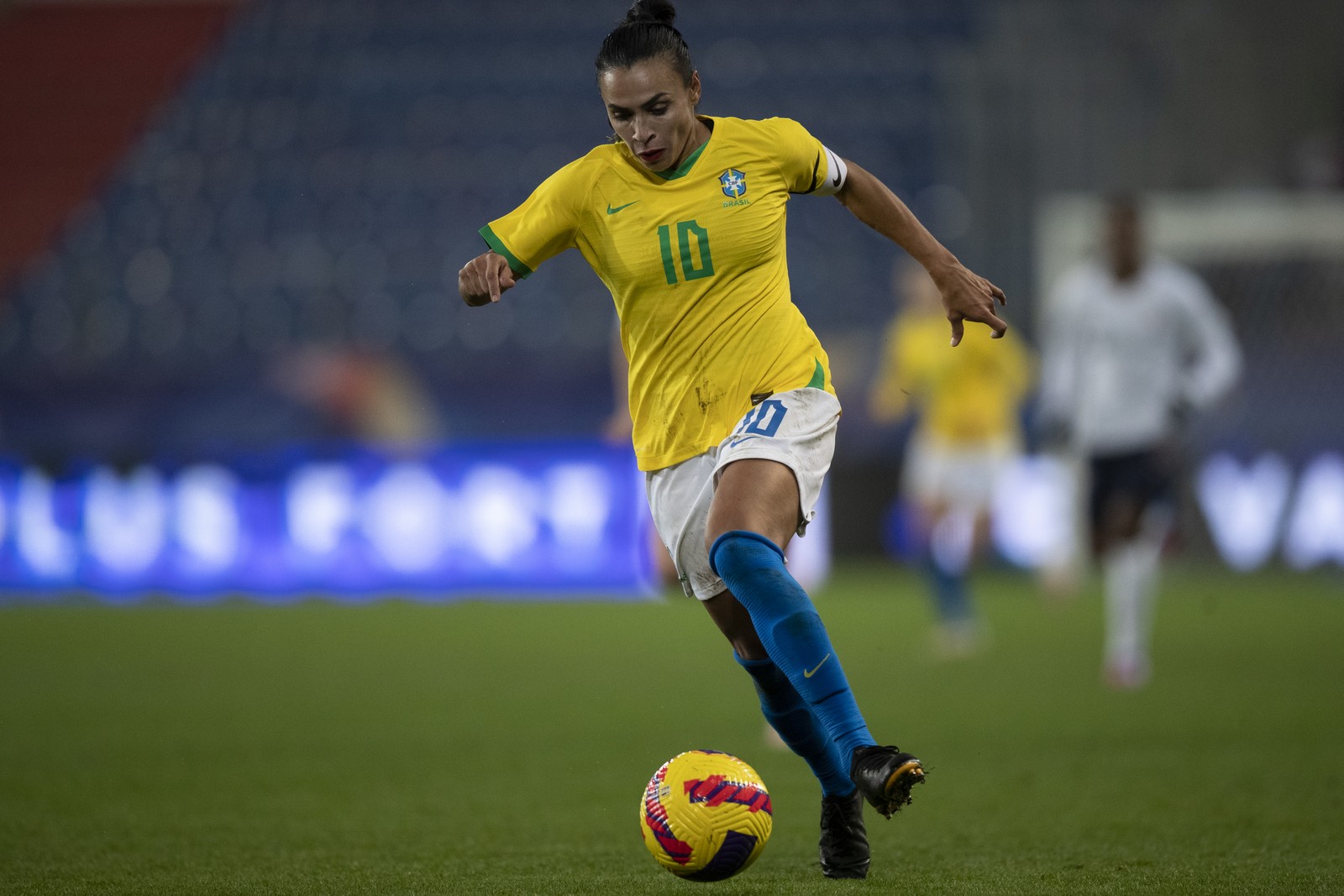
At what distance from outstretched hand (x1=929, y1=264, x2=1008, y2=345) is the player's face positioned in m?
0.70

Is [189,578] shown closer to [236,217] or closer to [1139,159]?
[236,217]

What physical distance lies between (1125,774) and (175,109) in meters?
16.9

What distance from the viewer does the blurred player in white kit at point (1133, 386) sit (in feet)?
26.3

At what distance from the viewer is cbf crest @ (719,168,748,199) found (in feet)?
12.3

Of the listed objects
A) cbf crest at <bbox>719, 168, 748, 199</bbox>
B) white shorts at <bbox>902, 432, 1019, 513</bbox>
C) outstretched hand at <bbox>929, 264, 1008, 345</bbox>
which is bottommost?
white shorts at <bbox>902, 432, 1019, 513</bbox>

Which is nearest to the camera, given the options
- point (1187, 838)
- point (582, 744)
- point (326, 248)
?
point (1187, 838)

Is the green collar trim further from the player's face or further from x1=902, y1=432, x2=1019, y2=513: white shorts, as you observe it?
x1=902, y1=432, x2=1019, y2=513: white shorts

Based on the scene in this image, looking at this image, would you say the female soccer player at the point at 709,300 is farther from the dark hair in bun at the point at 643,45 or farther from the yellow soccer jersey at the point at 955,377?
the yellow soccer jersey at the point at 955,377

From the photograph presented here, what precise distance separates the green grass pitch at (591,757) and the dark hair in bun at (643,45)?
1.82 metres

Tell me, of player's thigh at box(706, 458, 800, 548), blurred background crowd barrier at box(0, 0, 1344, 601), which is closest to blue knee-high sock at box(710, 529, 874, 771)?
player's thigh at box(706, 458, 800, 548)

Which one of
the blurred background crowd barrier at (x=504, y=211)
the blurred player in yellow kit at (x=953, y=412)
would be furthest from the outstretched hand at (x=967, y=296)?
the blurred background crowd barrier at (x=504, y=211)

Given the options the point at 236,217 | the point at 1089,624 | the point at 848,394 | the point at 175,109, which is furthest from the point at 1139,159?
the point at 175,109

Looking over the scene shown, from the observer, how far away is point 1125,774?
520 cm

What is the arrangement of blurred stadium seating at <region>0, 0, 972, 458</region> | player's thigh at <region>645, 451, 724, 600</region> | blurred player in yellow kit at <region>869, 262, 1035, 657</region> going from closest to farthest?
player's thigh at <region>645, 451, 724, 600</region>, blurred player in yellow kit at <region>869, 262, 1035, 657</region>, blurred stadium seating at <region>0, 0, 972, 458</region>
